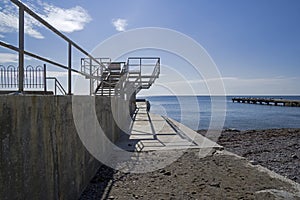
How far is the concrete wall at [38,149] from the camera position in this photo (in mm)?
2184

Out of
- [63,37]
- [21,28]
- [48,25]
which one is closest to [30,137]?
[21,28]

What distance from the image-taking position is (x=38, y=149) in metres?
2.73

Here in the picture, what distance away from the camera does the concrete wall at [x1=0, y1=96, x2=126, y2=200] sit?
2184 millimetres

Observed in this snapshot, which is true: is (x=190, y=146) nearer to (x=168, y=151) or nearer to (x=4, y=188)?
(x=168, y=151)

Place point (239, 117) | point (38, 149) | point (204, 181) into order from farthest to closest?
point (239, 117) → point (204, 181) → point (38, 149)

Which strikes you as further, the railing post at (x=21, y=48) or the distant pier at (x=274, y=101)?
the distant pier at (x=274, y=101)

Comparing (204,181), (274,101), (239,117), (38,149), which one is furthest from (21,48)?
(274,101)

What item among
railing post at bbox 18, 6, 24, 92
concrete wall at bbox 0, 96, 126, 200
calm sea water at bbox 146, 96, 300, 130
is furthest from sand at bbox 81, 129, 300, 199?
calm sea water at bbox 146, 96, 300, 130

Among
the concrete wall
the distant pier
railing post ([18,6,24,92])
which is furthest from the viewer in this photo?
the distant pier

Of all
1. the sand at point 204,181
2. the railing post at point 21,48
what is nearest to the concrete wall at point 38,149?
the railing post at point 21,48

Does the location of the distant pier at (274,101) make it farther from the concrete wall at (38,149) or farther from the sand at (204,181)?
the concrete wall at (38,149)

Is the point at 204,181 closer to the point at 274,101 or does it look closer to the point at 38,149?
Result: the point at 38,149

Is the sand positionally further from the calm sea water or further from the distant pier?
the distant pier

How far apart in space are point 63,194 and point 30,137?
1.21 meters
